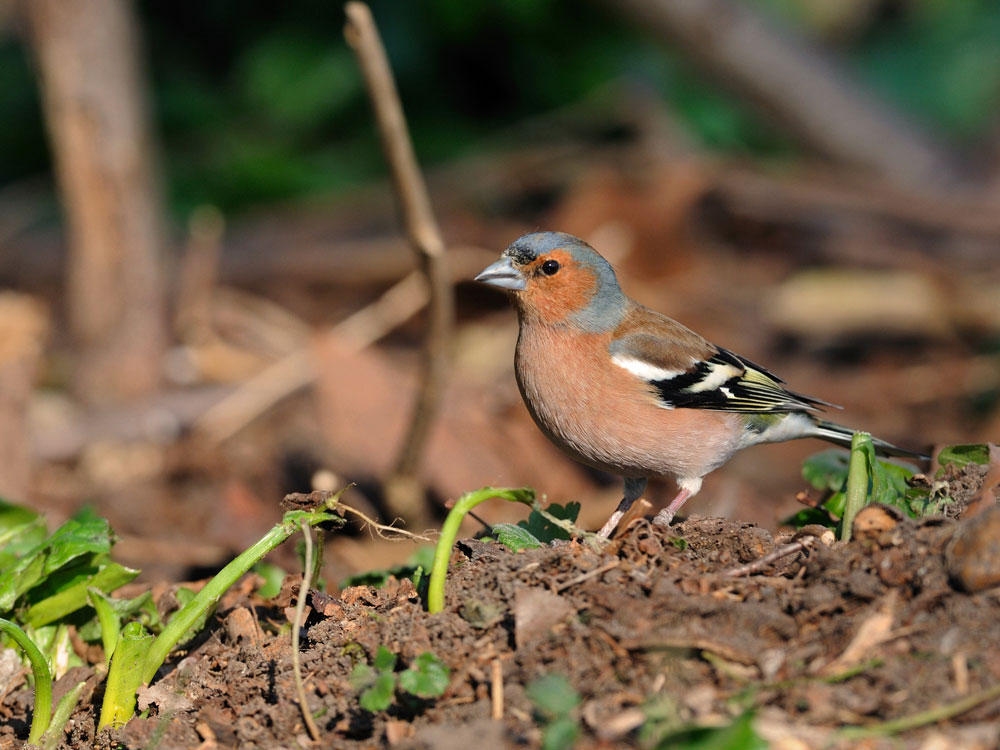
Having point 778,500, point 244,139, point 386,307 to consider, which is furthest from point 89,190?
point 778,500

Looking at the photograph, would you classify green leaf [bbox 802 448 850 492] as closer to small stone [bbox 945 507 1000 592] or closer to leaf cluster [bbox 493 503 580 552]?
leaf cluster [bbox 493 503 580 552]

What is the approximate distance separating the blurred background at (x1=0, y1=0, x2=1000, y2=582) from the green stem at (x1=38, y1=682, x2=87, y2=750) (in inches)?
49.9

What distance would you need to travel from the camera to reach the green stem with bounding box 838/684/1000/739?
239 centimetres

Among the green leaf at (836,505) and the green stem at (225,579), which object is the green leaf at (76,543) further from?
the green leaf at (836,505)

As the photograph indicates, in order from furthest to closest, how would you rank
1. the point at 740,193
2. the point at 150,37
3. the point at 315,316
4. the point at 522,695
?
the point at 150,37, the point at 740,193, the point at 315,316, the point at 522,695

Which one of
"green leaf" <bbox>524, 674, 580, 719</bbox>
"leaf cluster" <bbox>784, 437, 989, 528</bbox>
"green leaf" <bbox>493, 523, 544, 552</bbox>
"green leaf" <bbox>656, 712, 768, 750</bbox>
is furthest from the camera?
"leaf cluster" <bbox>784, 437, 989, 528</bbox>

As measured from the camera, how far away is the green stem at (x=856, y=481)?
3.33 m

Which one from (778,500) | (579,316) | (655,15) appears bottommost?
(778,500)

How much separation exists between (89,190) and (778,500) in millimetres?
5154

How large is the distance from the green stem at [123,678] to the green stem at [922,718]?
1959 millimetres

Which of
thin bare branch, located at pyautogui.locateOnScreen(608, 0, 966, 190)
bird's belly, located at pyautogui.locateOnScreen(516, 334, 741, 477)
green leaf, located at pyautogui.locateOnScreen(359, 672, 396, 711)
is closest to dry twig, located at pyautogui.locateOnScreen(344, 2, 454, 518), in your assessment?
bird's belly, located at pyautogui.locateOnScreen(516, 334, 741, 477)

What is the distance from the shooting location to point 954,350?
9.41 metres

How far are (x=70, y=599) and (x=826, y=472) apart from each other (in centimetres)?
265

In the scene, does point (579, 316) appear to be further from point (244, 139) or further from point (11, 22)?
point (11, 22)
